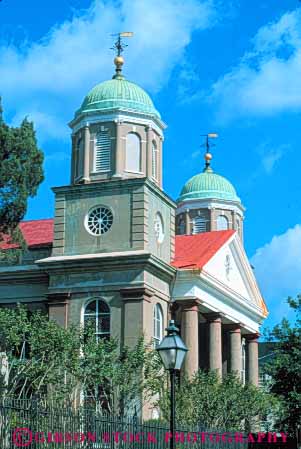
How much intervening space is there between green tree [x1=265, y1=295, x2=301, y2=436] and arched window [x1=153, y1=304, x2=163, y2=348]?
5.33 meters

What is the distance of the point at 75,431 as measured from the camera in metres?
20.2

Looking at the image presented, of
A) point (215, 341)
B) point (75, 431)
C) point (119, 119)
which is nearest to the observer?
point (75, 431)

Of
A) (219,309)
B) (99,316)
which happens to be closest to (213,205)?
(219,309)

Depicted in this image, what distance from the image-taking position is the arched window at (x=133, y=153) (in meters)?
40.2

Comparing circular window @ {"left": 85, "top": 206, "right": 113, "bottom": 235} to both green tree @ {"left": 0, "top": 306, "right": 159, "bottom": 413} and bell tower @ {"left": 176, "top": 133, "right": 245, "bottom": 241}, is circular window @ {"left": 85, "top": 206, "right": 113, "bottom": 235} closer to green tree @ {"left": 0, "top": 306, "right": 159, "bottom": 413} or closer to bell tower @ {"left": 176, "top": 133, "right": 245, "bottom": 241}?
green tree @ {"left": 0, "top": 306, "right": 159, "bottom": 413}

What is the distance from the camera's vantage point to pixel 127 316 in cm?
3709

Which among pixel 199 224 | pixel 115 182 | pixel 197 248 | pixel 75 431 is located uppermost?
pixel 199 224

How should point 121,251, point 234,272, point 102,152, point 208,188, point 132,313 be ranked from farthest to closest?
point 208,188, point 234,272, point 102,152, point 121,251, point 132,313

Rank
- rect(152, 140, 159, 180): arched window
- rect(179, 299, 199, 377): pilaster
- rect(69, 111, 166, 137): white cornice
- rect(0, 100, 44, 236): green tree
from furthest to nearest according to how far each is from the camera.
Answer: rect(152, 140, 159, 180): arched window, rect(69, 111, 166, 137): white cornice, rect(179, 299, 199, 377): pilaster, rect(0, 100, 44, 236): green tree

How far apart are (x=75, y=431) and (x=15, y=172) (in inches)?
533

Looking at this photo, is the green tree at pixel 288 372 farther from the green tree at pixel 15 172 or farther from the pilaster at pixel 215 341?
the green tree at pixel 15 172

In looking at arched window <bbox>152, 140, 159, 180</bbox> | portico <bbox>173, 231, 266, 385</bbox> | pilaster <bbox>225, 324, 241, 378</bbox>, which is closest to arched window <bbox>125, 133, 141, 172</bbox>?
arched window <bbox>152, 140, 159, 180</bbox>

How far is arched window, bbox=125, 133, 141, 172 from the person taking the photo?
132 ft

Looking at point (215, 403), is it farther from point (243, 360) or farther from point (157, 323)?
point (243, 360)
